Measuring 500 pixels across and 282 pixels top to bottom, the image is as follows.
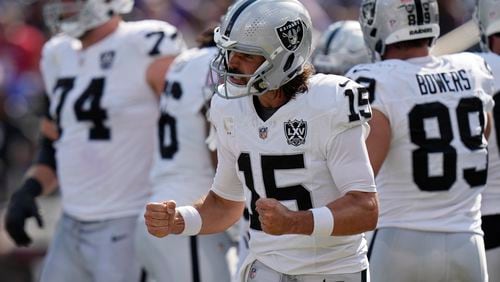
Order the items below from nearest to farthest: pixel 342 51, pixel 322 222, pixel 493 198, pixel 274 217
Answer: pixel 274 217
pixel 322 222
pixel 493 198
pixel 342 51

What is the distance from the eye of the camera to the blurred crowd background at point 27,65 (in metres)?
9.77

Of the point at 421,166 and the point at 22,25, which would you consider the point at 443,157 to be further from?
the point at 22,25

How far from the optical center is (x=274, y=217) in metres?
3.68

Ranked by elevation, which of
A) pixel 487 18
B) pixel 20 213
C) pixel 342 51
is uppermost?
pixel 487 18

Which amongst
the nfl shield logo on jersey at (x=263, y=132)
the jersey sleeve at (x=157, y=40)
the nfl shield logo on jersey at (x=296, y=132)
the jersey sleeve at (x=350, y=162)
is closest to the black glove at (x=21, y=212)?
the jersey sleeve at (x=157, y=40)

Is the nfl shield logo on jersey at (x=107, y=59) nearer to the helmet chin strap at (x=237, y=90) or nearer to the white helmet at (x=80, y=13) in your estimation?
the white helmet at (x=80, y=13)

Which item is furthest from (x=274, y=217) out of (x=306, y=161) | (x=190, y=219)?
(x=190, y=219)

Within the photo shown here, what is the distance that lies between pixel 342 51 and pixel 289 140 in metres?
1.98

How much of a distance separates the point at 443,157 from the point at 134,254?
76.4 inches

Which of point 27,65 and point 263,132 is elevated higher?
point 263,132

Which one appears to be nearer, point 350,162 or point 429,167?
point 350,162

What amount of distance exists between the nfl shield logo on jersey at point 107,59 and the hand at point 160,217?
7.33 ft

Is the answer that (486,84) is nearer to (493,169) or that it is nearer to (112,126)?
(493,169)

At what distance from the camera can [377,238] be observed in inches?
189
